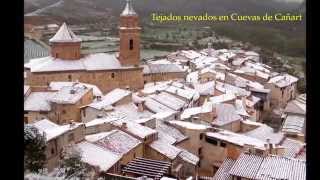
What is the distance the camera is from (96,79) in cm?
1112

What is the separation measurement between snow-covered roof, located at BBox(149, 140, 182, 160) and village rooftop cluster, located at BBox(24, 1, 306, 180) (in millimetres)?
11

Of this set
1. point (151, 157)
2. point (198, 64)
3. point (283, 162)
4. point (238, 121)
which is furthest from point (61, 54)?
point (283, 162)

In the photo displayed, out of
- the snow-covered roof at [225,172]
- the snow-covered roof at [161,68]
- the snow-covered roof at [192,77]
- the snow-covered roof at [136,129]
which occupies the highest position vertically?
the snow-covered roof at [161,68]

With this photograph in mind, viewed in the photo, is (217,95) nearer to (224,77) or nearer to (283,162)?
(224,77)

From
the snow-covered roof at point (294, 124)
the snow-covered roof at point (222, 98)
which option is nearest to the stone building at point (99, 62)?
the snow-covered roof at point (222, 98)

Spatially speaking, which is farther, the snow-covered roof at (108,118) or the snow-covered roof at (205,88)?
the snow-covered roof at (205,88)

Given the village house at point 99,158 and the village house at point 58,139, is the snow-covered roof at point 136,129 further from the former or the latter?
the village house at point 99,158

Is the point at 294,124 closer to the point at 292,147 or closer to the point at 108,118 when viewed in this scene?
the point at 292,147

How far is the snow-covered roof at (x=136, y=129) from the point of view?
5809 mm

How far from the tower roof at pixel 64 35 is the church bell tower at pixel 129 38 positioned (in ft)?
3.48

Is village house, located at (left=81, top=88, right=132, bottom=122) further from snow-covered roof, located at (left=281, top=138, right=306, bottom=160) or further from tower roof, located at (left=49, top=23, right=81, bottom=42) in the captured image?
tower roof, located at (left=49, top=23, right=81, bottom=42)

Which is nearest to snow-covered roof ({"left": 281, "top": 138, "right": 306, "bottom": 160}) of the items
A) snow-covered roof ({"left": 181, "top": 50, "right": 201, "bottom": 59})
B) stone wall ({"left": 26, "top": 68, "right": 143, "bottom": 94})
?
stone wall ({"left": 26, "top": 68, "right": 143, "bottom": 94})

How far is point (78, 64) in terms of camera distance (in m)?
11.1
